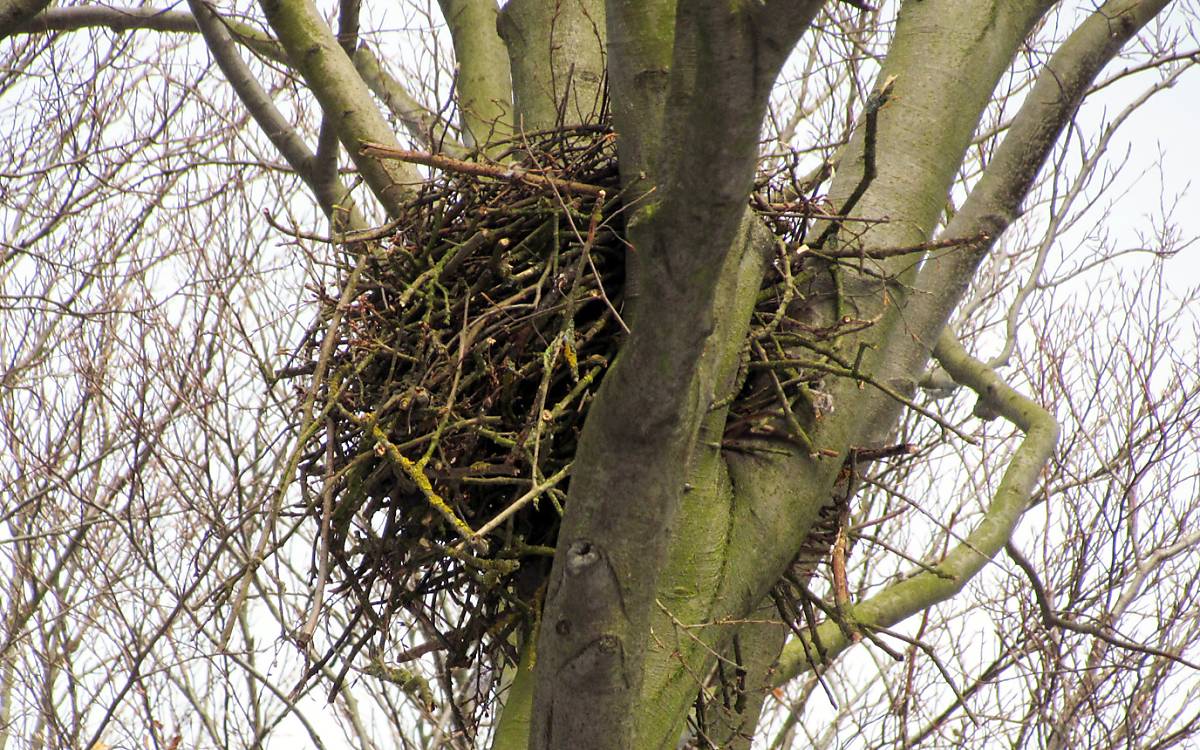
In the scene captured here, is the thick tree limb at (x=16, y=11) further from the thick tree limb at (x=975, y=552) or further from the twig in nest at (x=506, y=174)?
the thick tree limb at (x=975, y=552)

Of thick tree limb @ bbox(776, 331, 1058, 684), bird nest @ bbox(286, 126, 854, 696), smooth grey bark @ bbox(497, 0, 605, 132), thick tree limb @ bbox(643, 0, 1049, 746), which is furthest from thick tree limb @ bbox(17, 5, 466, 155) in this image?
thick tree limb @ bbox(776, 331, 1058, 684)

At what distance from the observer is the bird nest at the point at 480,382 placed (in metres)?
1.98

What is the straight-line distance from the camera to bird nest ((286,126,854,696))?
1.98 m

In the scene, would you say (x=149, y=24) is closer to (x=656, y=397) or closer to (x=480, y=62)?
(x=480, y=62)

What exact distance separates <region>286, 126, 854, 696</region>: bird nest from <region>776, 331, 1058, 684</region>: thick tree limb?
994 millimetres

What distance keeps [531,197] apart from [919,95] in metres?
0.86

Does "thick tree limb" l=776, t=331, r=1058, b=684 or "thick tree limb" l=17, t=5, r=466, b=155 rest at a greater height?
"thick tree limb" l=17, t=5, r=466, b=155

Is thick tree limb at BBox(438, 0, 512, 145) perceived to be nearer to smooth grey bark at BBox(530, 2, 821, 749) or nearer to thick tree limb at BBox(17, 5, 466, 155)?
thick tree limb at BBox(17, 5, 466, 155)

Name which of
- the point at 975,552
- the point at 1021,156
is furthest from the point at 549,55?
the point at 975,552

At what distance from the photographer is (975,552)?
2.70 m

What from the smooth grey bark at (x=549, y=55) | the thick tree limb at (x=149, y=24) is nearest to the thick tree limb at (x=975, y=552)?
the smooth grey bark at (x=549, y=55)

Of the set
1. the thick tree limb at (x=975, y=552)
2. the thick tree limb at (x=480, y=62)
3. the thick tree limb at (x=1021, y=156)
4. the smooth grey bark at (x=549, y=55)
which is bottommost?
the thick tree limb at (x=975, y=552)

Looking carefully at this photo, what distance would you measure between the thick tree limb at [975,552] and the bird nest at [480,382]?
0.99m

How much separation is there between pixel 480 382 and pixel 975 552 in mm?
1349
